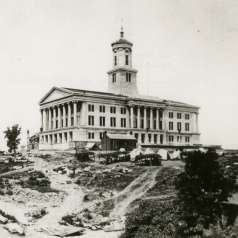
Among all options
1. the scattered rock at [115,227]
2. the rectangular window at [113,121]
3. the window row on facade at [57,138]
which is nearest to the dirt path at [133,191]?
the scattered rock at [115,227]

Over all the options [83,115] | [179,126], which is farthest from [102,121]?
[179,126]

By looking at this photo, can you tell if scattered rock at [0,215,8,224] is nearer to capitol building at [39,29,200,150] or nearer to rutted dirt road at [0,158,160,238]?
rutted dirt road at [0,158,160,238]

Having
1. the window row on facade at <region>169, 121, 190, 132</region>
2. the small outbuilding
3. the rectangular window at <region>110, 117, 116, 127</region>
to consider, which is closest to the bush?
the small outbuilding

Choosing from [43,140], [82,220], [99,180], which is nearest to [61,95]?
[43,140]

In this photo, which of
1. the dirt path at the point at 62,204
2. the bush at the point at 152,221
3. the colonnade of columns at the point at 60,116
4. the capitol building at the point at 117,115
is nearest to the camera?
the bush at the point at 152,221

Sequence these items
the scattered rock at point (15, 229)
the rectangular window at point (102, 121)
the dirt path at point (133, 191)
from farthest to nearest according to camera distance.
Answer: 1. the rectangular window at point (102, 121)
2. the dirt path at point (133, 191)
3. the scattered rock at point (15, 229)

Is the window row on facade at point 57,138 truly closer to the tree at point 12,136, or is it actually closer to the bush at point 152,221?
the tree at point 12,136

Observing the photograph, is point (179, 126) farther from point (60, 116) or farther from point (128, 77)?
point (60, 116)
